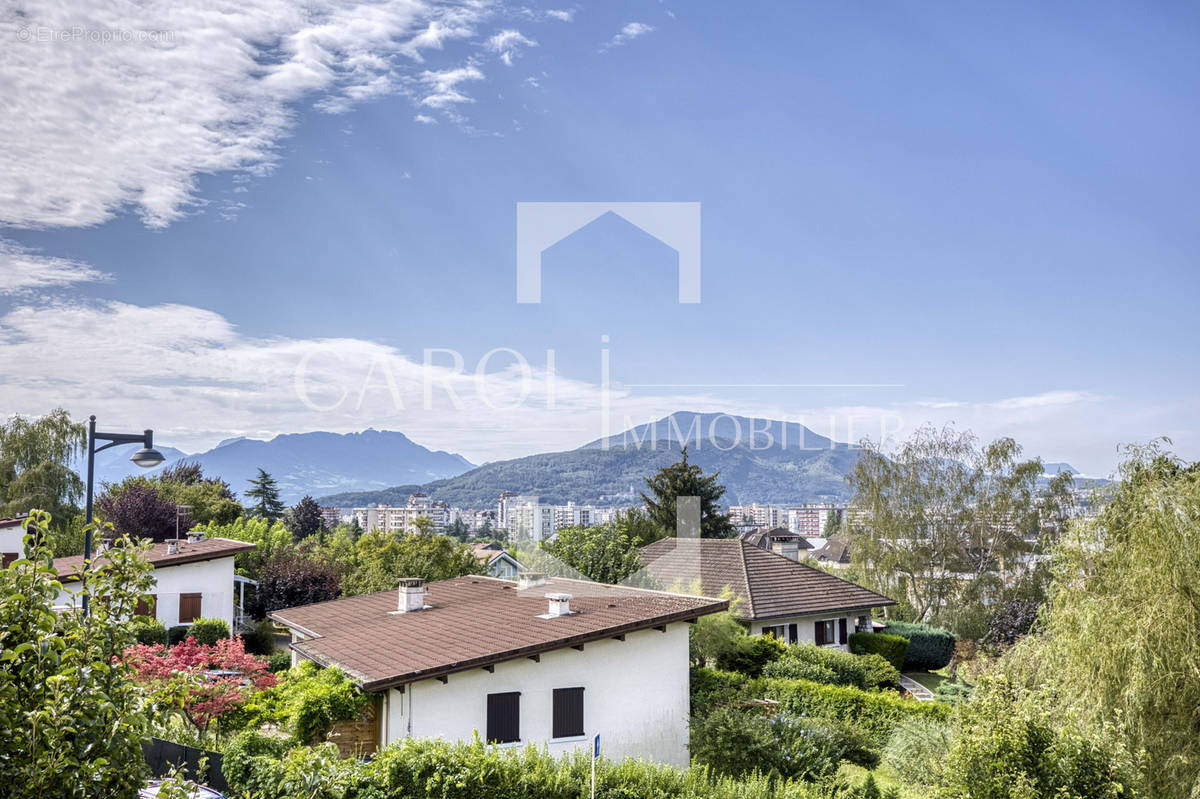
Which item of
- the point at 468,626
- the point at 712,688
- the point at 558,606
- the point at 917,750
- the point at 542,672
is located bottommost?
the point at 712,688

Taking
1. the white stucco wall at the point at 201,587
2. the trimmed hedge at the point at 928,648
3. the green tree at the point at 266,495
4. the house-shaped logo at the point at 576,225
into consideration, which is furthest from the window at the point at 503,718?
the green tree at the point at 266,495

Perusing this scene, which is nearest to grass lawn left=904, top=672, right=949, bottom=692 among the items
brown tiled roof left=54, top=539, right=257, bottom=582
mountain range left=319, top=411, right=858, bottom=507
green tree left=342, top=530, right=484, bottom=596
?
green tree left=342, top=530, right=484, bottom=596

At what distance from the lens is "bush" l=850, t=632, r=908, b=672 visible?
106 ft

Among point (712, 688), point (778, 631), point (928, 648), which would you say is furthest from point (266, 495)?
point (712, 688)

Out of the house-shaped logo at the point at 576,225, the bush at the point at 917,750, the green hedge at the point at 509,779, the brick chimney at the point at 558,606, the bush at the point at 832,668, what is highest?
the house-shaped logo at the point at 576,225

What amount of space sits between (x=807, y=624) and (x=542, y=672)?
17957mm

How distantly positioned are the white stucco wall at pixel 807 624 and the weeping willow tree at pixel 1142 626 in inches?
669

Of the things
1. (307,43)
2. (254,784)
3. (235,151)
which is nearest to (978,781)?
(254,784)

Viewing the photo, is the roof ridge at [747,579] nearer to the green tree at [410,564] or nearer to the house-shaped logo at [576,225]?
the green tree at [410,564]

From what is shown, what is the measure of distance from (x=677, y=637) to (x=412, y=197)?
2224 cm

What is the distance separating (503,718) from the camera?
53.2 feet

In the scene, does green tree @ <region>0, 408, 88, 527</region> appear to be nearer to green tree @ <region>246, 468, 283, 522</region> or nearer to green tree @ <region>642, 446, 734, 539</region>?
green tree @ <region>246, 468, 283, 522</region>

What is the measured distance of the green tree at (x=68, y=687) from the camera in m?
3.25

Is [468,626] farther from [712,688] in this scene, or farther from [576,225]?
[576,225]
